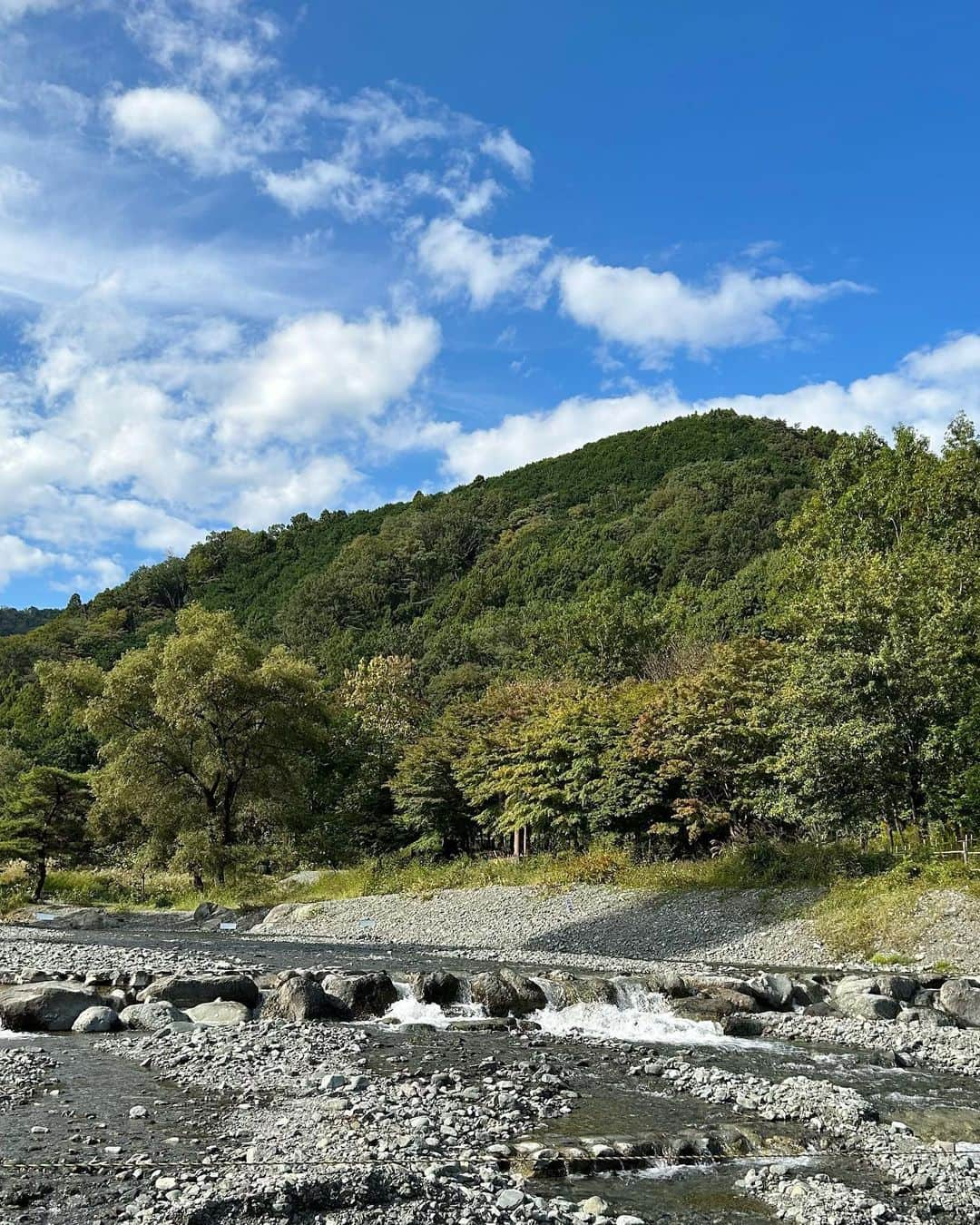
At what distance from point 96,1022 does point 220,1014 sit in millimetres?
2004

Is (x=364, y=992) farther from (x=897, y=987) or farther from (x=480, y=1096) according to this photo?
(x=897, y=987)

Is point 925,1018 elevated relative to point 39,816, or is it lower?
lower

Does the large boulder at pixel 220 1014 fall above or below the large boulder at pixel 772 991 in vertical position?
above

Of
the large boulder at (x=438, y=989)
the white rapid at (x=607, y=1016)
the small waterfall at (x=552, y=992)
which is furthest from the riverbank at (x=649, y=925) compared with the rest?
the large boulder at (x=438, y=989)

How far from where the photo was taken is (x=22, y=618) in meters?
164

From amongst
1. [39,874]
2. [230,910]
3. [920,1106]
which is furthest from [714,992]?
[39,874]

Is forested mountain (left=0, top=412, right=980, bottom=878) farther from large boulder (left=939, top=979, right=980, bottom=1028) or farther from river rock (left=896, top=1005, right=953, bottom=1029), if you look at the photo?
river rock (left=896, top=1005, right=953, bottom=1029)

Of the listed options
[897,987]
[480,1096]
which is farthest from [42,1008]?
[897,987]

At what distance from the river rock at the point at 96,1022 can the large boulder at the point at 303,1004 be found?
2516 mm

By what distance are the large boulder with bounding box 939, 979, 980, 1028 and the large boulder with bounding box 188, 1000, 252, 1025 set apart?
498 inches

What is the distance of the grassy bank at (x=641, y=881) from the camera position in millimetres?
22438

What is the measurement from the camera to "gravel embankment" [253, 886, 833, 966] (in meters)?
23.8

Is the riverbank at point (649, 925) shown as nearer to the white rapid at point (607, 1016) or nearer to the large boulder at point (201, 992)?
the white rapid at point (607, 1016)

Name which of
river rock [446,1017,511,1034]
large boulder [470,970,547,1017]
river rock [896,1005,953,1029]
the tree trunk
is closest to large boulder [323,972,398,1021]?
large boulder [470,970,547,1017]
